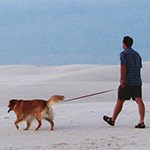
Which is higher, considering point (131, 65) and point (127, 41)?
point (127, 41)

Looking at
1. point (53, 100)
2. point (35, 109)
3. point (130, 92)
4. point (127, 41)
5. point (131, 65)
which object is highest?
point (127, 41)

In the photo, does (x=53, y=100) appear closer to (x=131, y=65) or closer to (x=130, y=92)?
(x=130, y=92)

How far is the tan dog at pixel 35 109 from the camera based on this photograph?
10.5 meters

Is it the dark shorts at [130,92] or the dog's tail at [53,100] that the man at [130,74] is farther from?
the dog's tail at [53,100]

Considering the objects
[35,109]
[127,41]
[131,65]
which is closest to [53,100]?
[35,109]

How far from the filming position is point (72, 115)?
12930 mm

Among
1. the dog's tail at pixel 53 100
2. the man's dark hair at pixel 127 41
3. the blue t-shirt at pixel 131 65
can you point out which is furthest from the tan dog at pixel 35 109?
the man's dark hair at pixel 127 41

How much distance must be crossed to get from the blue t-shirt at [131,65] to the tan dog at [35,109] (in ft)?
4.32

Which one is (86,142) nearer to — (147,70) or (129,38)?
(129,38)

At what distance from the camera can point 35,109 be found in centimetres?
1056

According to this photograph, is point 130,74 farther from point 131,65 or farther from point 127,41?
point 127,41

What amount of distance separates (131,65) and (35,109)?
1.97 metres

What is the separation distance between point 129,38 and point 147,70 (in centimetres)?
2427

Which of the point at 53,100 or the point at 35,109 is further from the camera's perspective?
the point at 35,109
